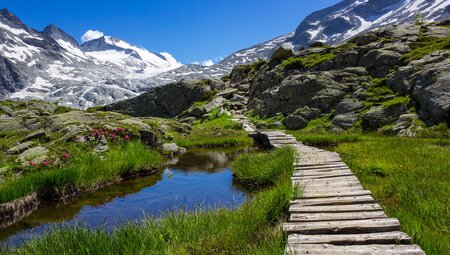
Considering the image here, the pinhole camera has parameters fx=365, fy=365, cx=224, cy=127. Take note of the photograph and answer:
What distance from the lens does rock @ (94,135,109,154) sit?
18094mm

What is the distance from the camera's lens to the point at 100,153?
699 inches

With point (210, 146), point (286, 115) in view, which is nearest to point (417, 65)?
point (286, 115)

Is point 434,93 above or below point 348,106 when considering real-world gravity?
above

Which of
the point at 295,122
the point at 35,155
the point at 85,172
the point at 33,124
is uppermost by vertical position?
the point at 33,124

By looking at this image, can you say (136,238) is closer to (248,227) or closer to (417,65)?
(248,227)

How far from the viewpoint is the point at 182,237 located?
23.0ft

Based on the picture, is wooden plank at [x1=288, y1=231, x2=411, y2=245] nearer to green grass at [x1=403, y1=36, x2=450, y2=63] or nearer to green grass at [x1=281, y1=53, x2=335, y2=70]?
green grass at [x1=403, y1=36, x2=450, y2=63]

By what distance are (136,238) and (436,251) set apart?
5.11 metres

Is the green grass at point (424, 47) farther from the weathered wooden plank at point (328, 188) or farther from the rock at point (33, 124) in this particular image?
the rock at point (33, 124)

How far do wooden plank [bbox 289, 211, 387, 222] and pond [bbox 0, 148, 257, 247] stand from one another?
306cm

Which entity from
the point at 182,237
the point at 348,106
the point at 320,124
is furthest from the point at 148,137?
the point at 348,106

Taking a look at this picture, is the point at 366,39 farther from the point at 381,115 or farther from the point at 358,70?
the point at 381,115

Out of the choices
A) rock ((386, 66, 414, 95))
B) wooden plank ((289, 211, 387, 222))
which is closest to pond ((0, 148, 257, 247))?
wooden plank ((289, 211, 387, 222))

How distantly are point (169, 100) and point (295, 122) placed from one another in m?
42.5
